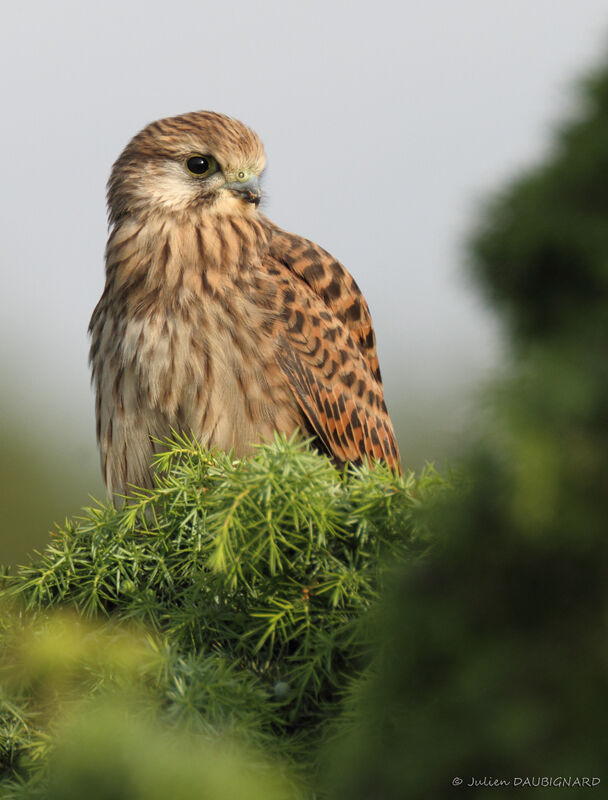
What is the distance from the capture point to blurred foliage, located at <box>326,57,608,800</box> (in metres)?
1.12

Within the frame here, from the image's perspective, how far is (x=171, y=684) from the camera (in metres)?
1.78

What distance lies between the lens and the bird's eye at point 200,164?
4.43 meters

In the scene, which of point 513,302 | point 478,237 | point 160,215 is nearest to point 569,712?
point 513,302

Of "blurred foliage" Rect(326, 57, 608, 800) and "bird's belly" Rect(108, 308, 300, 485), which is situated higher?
"blurred foliage" Rect(326, 57, 608, 800)

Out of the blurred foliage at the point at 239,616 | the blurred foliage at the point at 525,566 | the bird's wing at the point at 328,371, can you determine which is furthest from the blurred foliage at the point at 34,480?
the blurred foliage at the point at 525,566

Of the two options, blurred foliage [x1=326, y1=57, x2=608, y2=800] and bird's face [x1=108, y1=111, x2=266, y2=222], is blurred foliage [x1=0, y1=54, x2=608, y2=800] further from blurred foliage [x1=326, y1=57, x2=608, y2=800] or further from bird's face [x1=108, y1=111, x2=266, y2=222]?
bird's face [x1=108, y1=111, x2=266, y2=222]

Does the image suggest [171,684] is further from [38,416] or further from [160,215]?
[38,416]

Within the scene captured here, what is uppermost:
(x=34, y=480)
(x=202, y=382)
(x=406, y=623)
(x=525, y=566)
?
(x=525, y=566)

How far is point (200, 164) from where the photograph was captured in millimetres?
4430

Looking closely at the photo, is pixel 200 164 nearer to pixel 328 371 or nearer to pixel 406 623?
pixel 328 371

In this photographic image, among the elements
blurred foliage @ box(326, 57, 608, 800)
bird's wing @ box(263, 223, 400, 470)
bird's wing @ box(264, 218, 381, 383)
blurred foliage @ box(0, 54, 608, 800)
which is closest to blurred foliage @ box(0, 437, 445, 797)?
blurred foliage @ box(0, 54, 608, 800)

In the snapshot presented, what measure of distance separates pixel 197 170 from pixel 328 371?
3.79ft

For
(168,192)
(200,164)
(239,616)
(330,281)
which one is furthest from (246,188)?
(239,616)

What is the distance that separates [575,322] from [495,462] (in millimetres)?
223
